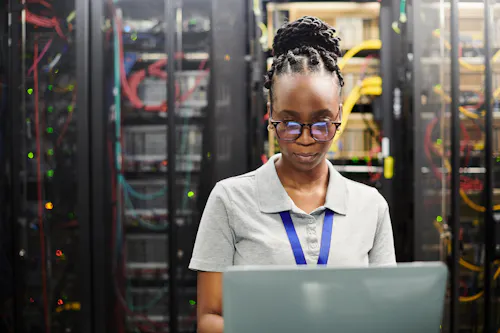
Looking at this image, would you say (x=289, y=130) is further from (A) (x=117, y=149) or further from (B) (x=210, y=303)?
(A) (x=117, y=149)

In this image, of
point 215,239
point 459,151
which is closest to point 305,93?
point 215,239

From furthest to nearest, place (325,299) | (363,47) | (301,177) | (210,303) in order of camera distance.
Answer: (363,47)
(301,177)
(210,303)
(325,299)

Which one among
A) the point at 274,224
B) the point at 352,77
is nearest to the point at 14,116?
the point at 352,77

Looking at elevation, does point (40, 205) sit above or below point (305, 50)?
below

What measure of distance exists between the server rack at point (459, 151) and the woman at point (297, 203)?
1485mm

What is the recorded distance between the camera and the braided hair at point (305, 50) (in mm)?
1038

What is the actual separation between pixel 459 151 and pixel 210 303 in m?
1.88

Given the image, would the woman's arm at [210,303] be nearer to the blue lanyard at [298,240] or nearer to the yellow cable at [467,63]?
the blue lanyard at [298,240]

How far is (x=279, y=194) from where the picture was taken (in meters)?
1.06

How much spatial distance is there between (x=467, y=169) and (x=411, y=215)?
1.23 ft

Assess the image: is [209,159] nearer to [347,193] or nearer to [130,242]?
[130,242]

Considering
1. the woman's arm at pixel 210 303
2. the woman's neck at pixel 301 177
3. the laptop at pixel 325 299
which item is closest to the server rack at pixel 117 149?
the woman's neck at pixel 301 177

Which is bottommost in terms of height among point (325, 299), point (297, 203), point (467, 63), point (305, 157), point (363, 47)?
point (325, 299)

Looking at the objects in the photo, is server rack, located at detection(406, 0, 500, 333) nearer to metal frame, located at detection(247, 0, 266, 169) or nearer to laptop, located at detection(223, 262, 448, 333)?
metal frame, located at detection(247, 0, 266, 169)
